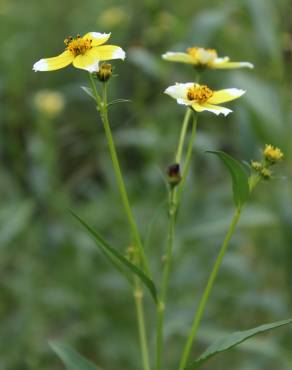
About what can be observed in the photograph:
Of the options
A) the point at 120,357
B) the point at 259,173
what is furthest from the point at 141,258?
the point at 120,357

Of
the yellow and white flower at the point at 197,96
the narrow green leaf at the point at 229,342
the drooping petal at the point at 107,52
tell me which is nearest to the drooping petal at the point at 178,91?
the yellow and white flower at the point at 197,96

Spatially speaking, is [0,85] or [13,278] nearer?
[13,278]

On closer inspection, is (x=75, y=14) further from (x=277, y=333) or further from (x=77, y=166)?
(x=277, y=333)

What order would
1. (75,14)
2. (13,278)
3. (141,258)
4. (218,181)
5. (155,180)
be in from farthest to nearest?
(75,14) < (218,181) < (155,180) < (13,278) < (141,258)

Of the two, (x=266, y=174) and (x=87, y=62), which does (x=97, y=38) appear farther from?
(x=266, y=174)

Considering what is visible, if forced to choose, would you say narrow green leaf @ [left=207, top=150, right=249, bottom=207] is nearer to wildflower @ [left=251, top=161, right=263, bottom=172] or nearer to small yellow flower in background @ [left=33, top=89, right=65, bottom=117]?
wildflower @ [left=251, top=161, right=263, bottom=172]

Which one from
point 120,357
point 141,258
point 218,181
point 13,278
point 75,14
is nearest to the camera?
point 141,258
